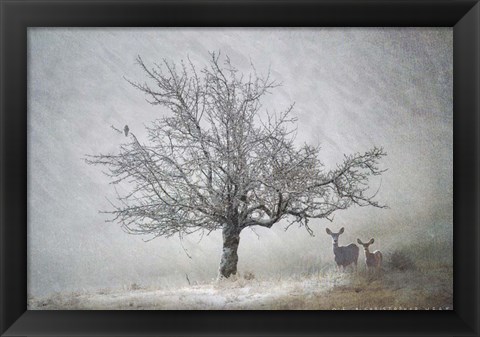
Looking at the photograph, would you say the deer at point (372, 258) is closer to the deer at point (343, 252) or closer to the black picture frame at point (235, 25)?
the deer at point (343, 252)

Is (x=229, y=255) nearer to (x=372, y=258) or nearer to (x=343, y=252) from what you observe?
(x=343, y=252)

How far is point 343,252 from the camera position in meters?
2.85

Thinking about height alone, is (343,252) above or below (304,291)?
above

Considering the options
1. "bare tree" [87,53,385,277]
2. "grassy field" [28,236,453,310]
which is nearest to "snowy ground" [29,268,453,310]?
"grassy field" [28,236,453,310]

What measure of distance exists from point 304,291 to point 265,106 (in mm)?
1010

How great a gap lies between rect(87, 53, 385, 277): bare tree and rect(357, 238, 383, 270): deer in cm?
23

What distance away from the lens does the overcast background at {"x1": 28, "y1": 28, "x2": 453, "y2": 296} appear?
2836mm

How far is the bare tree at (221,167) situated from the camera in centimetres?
283

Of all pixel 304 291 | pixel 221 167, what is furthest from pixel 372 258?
pixel 221 167

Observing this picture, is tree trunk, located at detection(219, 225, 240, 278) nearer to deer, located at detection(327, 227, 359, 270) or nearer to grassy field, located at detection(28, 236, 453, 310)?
grassy field, located at detection(28, 236, 453, 310)
